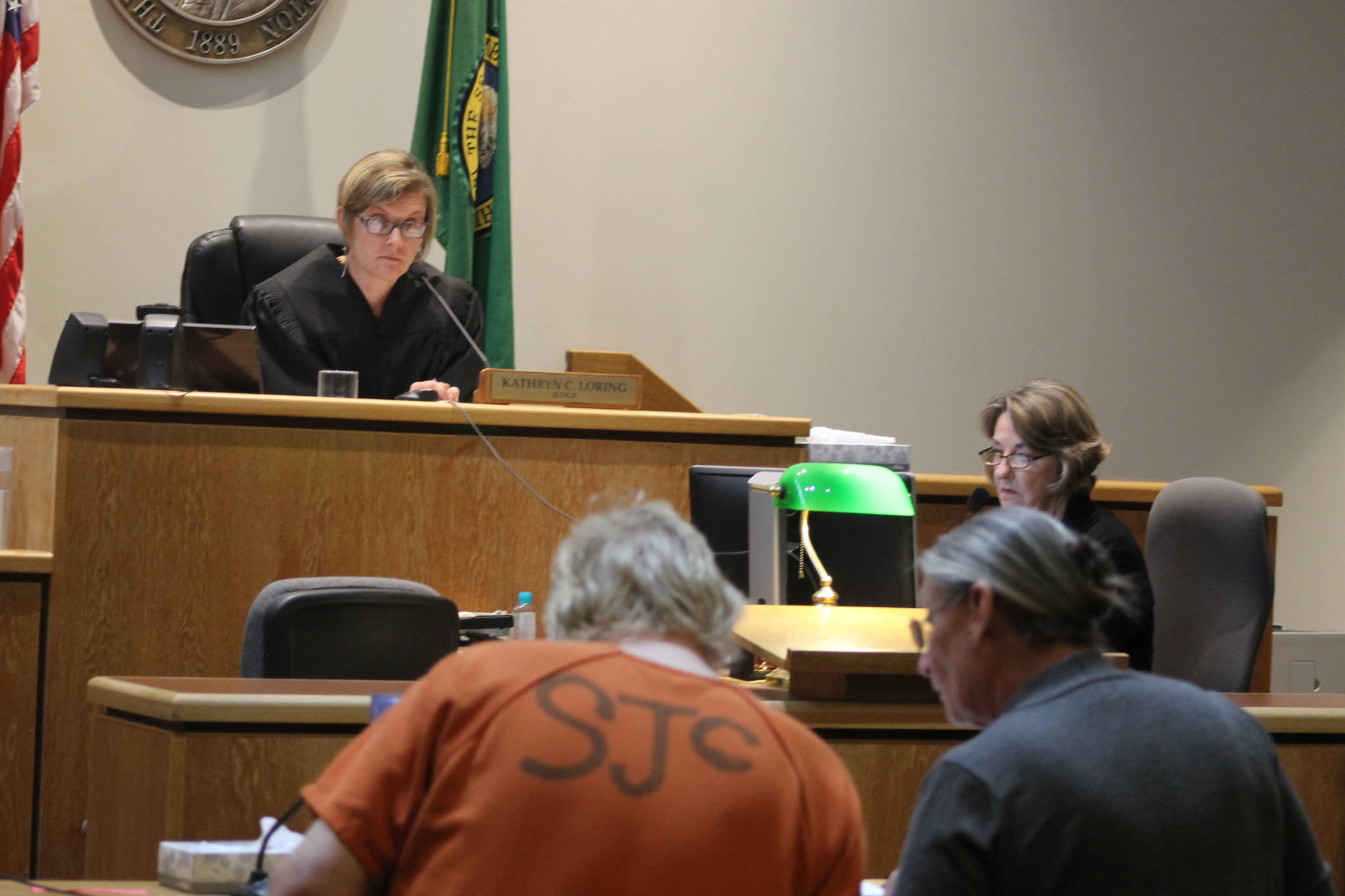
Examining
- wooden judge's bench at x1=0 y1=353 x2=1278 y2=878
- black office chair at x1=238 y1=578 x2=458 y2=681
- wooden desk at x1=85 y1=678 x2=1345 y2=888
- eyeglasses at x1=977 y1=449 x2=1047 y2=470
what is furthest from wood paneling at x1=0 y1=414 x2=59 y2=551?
eyeglasses at x1=977 y1=449 x2=1047 y2=470

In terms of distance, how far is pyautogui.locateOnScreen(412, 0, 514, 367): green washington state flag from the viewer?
4.77 metres

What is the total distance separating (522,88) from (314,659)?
3265 millimetres

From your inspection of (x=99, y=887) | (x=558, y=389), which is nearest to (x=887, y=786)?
(x=99, y=887)

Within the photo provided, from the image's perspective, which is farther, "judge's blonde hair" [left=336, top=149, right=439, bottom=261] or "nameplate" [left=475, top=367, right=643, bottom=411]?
"judge's blonde hair" [left=336, top=149, right=439, bottom=261]

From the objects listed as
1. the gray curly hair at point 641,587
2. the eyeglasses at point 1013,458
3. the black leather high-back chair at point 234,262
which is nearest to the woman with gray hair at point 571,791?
the gray curly hair at point 641,587

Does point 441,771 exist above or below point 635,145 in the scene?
below

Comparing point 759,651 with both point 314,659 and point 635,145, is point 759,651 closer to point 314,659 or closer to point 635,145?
point 314,659

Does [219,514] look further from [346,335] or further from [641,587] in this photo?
[641,587]

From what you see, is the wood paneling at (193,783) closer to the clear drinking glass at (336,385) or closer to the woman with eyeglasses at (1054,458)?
the clear drinking glass at (336,385)

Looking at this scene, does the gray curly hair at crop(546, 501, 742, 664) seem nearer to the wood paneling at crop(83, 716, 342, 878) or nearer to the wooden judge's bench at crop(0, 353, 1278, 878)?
the wood paneling at crop(83, 716, 342, 878)

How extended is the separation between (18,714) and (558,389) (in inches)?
49.1

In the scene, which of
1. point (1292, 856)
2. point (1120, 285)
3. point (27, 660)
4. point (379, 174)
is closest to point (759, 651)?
point (1292, 856)

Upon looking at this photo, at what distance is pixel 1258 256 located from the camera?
5.91 m

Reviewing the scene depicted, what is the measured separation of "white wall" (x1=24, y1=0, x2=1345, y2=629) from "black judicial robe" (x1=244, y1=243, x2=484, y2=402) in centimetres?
140
